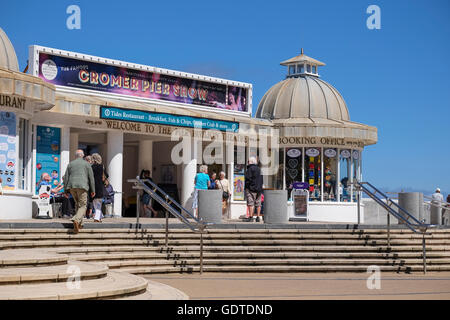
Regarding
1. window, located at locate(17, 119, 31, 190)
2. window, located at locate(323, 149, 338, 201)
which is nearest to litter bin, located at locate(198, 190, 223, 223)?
window, located at locate(17, 119, 31, 190)

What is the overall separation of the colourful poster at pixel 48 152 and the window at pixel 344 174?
10.6 meters

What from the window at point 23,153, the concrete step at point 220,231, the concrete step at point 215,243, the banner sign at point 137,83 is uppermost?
the banner sign at point 137,83

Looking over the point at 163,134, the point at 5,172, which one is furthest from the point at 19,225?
the point at 163,134

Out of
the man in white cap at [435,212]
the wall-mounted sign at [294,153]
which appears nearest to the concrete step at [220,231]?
the man in white cap at [435,212]

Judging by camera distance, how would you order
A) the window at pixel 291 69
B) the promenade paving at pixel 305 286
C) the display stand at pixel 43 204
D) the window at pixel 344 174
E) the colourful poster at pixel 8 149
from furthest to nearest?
the window at pixel 291 69 → the window at pixel 344 174 → the display stand at pixel 43 204 → the colourful poster at pixel 8 149 → the promenade paving at pixel 305 286

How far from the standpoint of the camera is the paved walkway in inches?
423

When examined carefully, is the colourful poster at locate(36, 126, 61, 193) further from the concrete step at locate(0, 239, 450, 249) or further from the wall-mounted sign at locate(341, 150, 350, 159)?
the wall-mounted sign at locate(341, 150, 350, 159)

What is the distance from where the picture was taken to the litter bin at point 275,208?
1819 centimetres

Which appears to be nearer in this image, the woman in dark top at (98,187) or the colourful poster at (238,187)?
the woman in dark top at (98,187)

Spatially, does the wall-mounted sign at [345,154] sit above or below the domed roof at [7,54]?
below

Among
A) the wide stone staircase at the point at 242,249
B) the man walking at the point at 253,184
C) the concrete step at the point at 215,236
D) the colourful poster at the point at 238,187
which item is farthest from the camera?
the colourful poster at the point at 238,187

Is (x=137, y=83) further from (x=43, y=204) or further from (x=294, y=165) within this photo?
(x=294, y=165)

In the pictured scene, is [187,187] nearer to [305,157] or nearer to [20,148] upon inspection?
[305,157]

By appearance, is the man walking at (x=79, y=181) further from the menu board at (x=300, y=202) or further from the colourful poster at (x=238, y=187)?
the colourful poster at (x=238, y=187)
